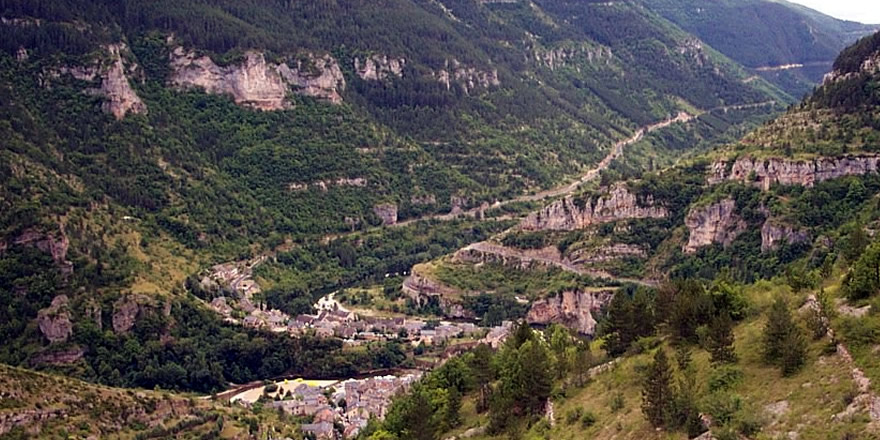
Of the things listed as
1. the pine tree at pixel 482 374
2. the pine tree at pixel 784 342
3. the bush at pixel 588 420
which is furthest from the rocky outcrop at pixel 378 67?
the pine tree at pixel 784 342

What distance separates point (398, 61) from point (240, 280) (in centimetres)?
8408

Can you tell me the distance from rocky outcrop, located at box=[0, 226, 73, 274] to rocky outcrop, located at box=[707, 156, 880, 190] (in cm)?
6563

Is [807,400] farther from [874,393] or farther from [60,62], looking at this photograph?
[60,62]

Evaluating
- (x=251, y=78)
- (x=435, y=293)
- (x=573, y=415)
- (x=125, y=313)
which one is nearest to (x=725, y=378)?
(x=573, y=415)

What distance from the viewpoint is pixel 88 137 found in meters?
138

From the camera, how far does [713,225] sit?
97.2 metres

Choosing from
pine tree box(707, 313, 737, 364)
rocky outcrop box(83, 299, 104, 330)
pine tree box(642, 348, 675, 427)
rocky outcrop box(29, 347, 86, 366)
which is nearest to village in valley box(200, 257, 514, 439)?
rocky outcrop box(83, 299, 104, 330)

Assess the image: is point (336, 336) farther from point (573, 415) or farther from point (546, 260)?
point (573, 415)

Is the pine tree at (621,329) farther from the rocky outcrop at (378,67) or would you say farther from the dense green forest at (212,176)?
the rocky outcrop at (378,67)

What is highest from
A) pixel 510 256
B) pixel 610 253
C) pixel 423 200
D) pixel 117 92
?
pixel 610 253

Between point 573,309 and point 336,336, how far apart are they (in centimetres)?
2354

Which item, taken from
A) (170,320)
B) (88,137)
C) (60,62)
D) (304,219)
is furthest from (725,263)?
(60,62)

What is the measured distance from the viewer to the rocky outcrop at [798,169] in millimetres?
90312

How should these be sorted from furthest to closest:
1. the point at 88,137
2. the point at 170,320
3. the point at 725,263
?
1. the point at 88,137
2. the point at 170,320
3. the point at 725,263
